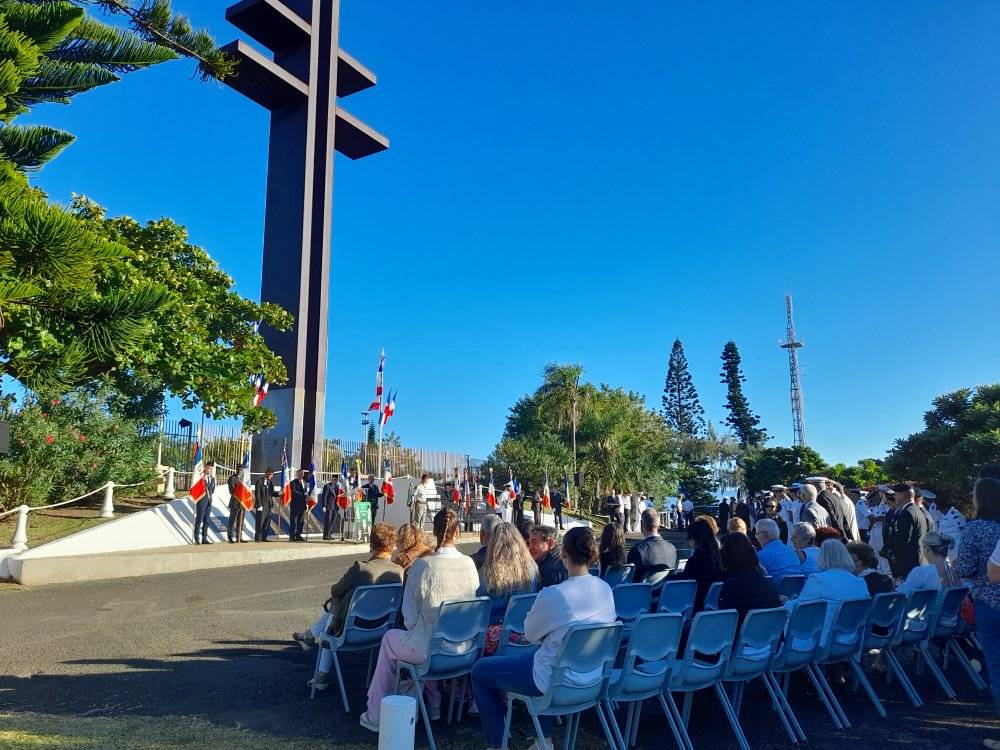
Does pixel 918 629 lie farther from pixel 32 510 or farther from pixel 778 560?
pixel 32 510

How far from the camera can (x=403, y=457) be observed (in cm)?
2586

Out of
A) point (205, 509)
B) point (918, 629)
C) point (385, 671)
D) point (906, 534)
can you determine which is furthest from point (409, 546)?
point (205, 509)

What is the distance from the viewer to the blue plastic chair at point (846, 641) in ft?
16.1

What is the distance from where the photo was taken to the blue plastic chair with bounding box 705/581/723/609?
5.54 meters

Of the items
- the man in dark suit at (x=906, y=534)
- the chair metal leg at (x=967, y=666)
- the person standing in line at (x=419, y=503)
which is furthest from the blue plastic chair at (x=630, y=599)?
the person standing in line at (x=419, y=503)

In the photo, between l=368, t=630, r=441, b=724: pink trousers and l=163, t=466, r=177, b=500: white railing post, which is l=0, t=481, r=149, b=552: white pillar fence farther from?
l=368, t=630, r=441, b=724: pink trousers

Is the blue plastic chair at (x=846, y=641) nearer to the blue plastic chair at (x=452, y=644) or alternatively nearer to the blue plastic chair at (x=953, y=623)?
the blue plastic chair at (x=953, y=623)

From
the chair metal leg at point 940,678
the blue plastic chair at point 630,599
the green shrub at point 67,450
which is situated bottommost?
the chair metal leg at point 940,678

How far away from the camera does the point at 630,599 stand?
216 inches

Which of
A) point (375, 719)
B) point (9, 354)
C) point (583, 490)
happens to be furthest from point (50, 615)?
point (583, 490)

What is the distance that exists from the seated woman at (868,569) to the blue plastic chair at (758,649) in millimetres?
1752

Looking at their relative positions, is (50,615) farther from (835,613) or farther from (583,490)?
(583,490)

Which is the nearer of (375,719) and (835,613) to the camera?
(375,719)

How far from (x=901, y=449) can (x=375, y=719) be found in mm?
25868
